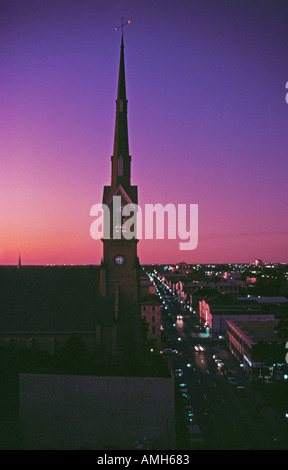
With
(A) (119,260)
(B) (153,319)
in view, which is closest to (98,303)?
(A) (119,260)

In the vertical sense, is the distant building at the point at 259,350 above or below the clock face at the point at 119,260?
below

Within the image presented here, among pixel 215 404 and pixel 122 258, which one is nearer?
pixel 215 404

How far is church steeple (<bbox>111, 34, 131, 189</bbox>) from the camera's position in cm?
4544

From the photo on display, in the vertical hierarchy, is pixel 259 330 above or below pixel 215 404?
above

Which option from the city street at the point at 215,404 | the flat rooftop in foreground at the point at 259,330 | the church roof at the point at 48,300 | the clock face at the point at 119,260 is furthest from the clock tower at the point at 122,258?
the flat rooftop in foreground at the point at 259,330

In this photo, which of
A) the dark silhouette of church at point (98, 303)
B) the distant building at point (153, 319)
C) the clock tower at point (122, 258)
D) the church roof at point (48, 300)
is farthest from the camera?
the distant building at point (153, 319)

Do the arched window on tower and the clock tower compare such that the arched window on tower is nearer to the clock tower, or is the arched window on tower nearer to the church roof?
the clock tower

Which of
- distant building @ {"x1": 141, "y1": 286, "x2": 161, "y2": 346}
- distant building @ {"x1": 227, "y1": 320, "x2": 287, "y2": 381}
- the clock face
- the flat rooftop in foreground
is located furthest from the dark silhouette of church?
distant building @ {"x1": 141, "y1": 286, "x2": 161, "y2": 346}

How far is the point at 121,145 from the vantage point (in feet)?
150

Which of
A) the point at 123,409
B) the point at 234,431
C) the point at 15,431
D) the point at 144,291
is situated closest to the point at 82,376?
the point at 123,409

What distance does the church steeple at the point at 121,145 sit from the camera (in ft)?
149

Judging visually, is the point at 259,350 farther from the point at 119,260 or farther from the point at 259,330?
the point at 119,260

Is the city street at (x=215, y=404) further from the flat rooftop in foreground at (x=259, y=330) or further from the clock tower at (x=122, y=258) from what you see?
the clock tower at (x=122, y=258)

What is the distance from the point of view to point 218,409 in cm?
4269
